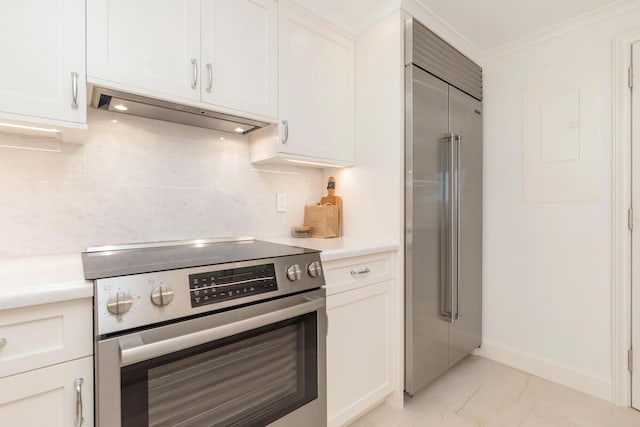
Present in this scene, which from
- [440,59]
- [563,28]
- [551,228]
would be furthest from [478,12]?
[551,228]

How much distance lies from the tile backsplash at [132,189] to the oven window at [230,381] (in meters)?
0.76

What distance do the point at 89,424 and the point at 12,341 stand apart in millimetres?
306

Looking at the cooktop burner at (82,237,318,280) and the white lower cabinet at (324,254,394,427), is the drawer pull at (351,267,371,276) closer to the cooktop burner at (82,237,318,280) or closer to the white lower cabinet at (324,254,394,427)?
the white lower cabinet at (324,254,394,427)

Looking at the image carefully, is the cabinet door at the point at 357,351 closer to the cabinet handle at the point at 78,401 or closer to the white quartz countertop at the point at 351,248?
the white quartz countertop at the point at 351,248

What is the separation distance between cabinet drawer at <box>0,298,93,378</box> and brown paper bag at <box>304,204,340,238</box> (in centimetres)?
130

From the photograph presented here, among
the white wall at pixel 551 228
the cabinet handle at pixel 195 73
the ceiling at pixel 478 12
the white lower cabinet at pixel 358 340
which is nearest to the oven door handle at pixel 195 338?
the white lower cabinet at pixel 358 340

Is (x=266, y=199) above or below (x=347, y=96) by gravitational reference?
below

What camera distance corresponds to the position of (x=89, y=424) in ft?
2.83

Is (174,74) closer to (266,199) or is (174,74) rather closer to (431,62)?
(266,199)

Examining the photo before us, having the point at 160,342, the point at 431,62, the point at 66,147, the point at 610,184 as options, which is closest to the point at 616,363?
the point at 610,184

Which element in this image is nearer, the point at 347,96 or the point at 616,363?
the point at 616,363

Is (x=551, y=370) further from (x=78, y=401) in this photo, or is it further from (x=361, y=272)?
(x=78, y=401)

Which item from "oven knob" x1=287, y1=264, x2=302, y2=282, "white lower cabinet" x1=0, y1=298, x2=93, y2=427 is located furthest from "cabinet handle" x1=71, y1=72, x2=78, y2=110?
"oven knob" x1=287, y1=264, x2=302, y2=282

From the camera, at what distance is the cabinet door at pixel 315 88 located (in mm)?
1678
